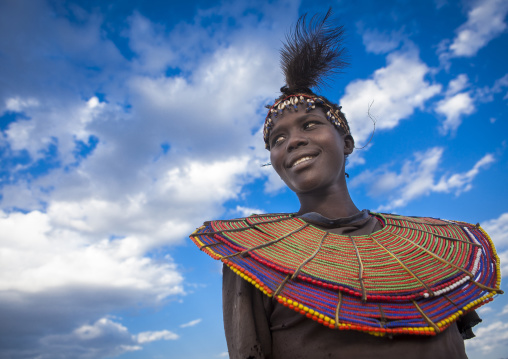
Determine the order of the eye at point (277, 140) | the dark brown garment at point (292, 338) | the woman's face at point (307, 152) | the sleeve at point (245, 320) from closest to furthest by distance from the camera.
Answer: the dark brown garment at point (292, 338)
the sleeve at point (245, 320)
the woman's face at point (307, 152)
the eye at point (277, 140)

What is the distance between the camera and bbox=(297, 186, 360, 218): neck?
10.6 feet

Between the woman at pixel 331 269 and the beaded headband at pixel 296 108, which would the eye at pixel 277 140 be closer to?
the woman at pixel 331 269

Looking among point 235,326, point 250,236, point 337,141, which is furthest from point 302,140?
point 235,326

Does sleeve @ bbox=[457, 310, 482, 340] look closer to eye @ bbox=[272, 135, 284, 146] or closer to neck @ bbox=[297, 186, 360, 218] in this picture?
neck @ bbox=[297, 186, 360, 218]

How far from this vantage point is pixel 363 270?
8.11 feet

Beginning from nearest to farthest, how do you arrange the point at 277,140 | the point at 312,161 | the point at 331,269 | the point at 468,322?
the point at 331,269
the point at 468,322
the point at 312,161
the point at 277,140

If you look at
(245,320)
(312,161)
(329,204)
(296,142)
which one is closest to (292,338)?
(245,320)

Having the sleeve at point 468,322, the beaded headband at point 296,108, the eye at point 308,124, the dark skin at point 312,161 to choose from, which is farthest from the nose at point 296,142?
the sleeve at point 468,322

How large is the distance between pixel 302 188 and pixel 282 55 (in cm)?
157

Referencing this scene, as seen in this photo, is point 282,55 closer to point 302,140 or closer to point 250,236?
point 302,140

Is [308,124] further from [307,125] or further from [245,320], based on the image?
[245,320]

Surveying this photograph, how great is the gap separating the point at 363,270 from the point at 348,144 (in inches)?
62.7

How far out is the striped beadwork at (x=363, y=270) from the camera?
216 centimetres

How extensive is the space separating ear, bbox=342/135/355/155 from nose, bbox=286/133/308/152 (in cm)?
70
